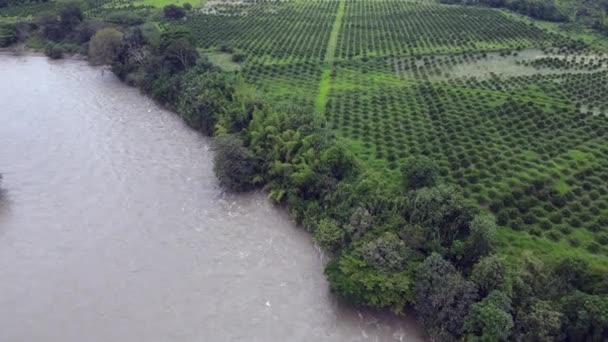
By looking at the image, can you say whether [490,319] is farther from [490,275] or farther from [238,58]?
[238,58]

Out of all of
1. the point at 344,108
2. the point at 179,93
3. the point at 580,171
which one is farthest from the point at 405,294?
the point at 179,93

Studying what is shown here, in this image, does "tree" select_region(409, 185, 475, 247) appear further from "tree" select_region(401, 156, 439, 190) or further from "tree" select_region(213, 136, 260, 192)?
"tree" select_region(213, 136, 260, 192)

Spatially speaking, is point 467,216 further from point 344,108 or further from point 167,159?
point 167,159

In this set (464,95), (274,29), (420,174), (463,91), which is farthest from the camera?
(274,29)

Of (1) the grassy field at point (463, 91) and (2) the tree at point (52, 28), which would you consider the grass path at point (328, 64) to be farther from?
(2) the tree at point (52, 28)

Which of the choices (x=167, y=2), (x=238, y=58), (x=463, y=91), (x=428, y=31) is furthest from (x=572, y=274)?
(x=167, y=2)

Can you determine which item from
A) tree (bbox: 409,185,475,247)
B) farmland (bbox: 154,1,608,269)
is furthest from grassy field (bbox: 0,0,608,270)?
tree (bbox: 409,185,475,247)
